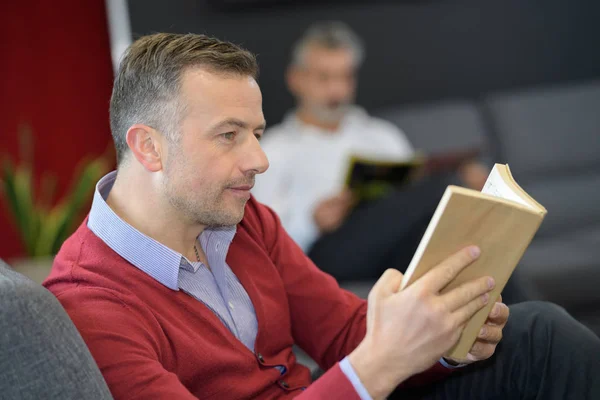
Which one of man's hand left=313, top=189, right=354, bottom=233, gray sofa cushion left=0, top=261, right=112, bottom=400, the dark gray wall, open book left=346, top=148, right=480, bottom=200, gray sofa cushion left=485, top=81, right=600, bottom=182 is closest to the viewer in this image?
gray sofa cushion left=0, top=261, right=112, bottom=400

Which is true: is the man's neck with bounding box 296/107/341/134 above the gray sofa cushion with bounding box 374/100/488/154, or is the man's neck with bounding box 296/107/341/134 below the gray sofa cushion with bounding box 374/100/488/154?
above

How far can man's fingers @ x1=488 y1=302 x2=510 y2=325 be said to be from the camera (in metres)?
1.21

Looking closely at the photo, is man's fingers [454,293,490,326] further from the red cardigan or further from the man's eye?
the man's eye

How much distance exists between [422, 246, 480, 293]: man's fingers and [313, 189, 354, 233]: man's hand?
1.46 metres

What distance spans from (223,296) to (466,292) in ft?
1.44

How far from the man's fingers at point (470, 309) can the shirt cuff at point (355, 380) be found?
0.15 m

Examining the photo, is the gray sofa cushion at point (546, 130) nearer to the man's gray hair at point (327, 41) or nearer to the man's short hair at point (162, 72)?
the man's gray hair at point (327, 41)

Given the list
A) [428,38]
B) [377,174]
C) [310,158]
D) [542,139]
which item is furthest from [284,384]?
[428,38]

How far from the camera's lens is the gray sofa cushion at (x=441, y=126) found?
306cm

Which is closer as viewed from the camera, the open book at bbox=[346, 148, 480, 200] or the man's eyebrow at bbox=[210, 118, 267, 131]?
the man's eyebrow at bbox=[210, 118, 267, 131]

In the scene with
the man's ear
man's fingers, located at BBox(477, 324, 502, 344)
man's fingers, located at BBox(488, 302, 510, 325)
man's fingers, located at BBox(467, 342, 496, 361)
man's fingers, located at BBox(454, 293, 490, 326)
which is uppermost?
the man's ear

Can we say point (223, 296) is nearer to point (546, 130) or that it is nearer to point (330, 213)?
point (330, 213)

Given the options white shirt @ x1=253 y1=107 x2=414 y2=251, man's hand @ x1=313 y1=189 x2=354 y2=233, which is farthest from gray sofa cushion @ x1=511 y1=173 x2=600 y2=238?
man's hand @ x1=313 y1=189 x2=354 y2=233

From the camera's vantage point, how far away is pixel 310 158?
2916 millimetres
